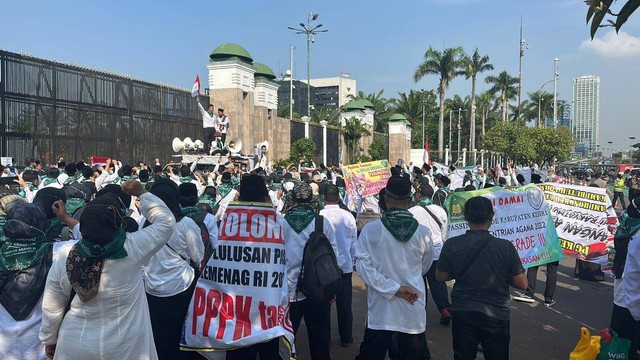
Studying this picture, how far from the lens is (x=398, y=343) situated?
13.0 ft

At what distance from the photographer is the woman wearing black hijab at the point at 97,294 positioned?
105 inches

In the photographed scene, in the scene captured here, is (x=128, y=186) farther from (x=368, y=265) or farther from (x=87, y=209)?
(x=368, y=265)

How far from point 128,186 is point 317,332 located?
213 centimetres

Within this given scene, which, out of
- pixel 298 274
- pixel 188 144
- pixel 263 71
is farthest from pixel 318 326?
pixel 263 71

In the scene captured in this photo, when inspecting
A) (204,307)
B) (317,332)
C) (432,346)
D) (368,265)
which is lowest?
(432,346)

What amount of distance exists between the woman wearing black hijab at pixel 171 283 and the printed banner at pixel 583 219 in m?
5.63

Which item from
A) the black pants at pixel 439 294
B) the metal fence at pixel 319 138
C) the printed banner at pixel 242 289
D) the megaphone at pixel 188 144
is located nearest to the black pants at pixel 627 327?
the black pants at pixel 439 294

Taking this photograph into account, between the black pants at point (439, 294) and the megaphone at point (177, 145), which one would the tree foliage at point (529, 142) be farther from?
the black pants at point (439, 294)

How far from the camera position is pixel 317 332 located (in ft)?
14.0

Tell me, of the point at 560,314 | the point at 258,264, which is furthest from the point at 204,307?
the point at 560,314

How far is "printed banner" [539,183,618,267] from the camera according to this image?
23.4ft

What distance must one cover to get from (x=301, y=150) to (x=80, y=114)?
13419 millimetres

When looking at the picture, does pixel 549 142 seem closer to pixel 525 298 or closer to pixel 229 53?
pixel 229 53

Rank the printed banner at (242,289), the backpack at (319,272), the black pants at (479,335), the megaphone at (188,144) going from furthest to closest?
1. the megaphone at (188,144)
2. the backpack at (319,272)
3. the black pants at (479,335)
4. the printed banner at (242,289)
